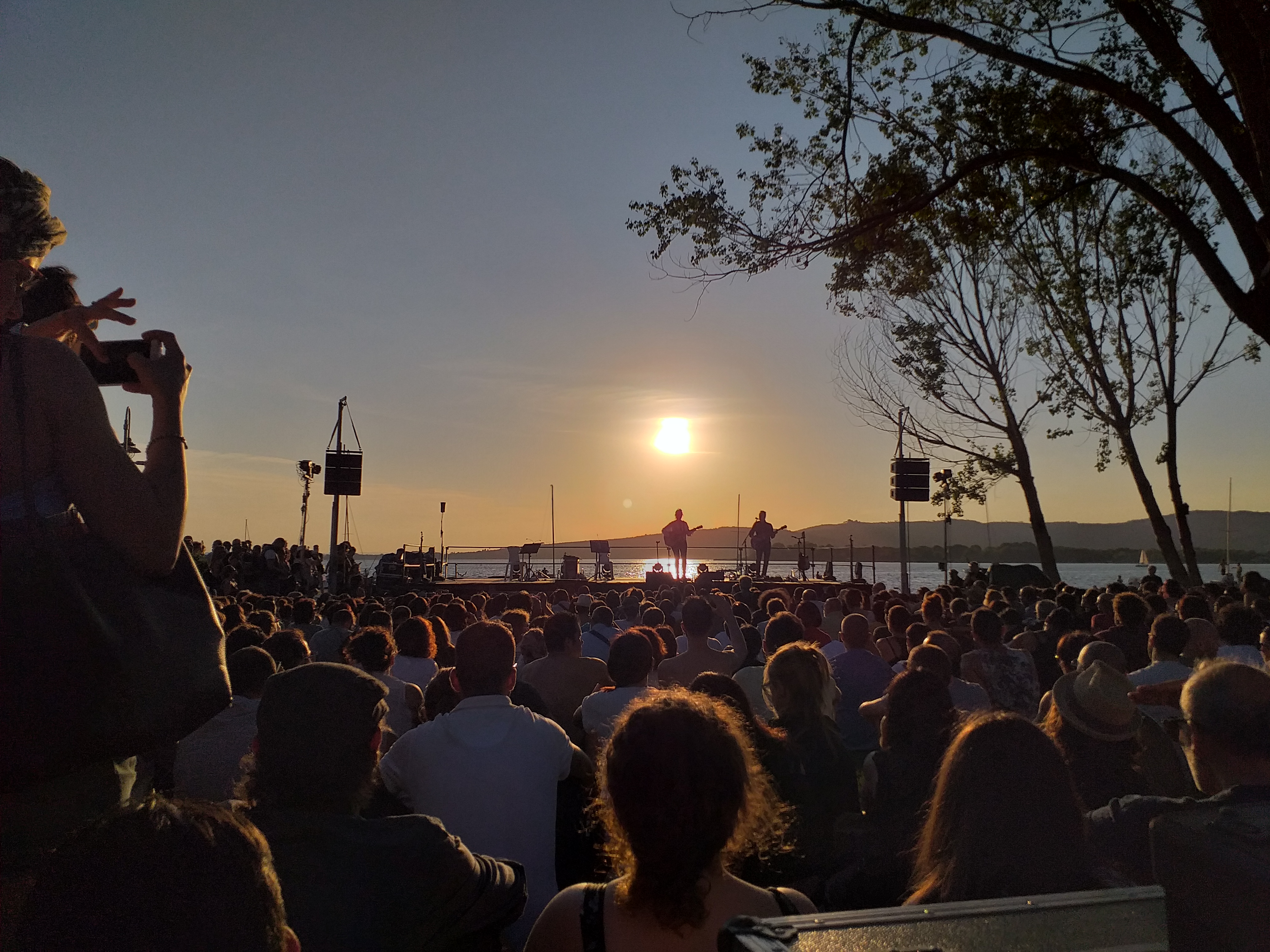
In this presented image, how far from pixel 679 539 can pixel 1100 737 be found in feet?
60.4

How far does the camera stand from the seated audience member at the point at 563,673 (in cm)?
574

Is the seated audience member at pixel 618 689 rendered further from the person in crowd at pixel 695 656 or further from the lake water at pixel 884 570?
the lake water at pixel 884 570

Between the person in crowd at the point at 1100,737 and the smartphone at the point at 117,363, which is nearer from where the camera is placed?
the smartphone at the point at 117,363

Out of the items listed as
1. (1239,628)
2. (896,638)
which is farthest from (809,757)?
(896,638)

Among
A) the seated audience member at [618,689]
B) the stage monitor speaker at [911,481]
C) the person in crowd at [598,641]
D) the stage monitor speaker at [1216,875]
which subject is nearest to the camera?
the stage monitor speaker at [1216,875]

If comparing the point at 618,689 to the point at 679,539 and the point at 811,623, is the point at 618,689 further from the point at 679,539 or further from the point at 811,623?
the point at 679,539

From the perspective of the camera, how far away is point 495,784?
10.3 ft

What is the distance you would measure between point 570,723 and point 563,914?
12.2 ft

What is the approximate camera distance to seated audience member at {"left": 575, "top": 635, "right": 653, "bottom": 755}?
14.7 ft

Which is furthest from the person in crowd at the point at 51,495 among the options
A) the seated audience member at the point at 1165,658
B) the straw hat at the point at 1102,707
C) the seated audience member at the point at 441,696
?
the seated audience member at the point at 1165,658

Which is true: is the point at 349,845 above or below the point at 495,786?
above

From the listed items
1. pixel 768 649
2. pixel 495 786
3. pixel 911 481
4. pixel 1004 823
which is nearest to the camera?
pixel 1004 823

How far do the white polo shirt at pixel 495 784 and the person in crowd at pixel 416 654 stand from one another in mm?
2643

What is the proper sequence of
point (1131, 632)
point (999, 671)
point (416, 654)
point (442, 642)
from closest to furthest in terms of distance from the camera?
point (999, 671) < point (416, 654) < point (1131, 632) < point (442, 642)
